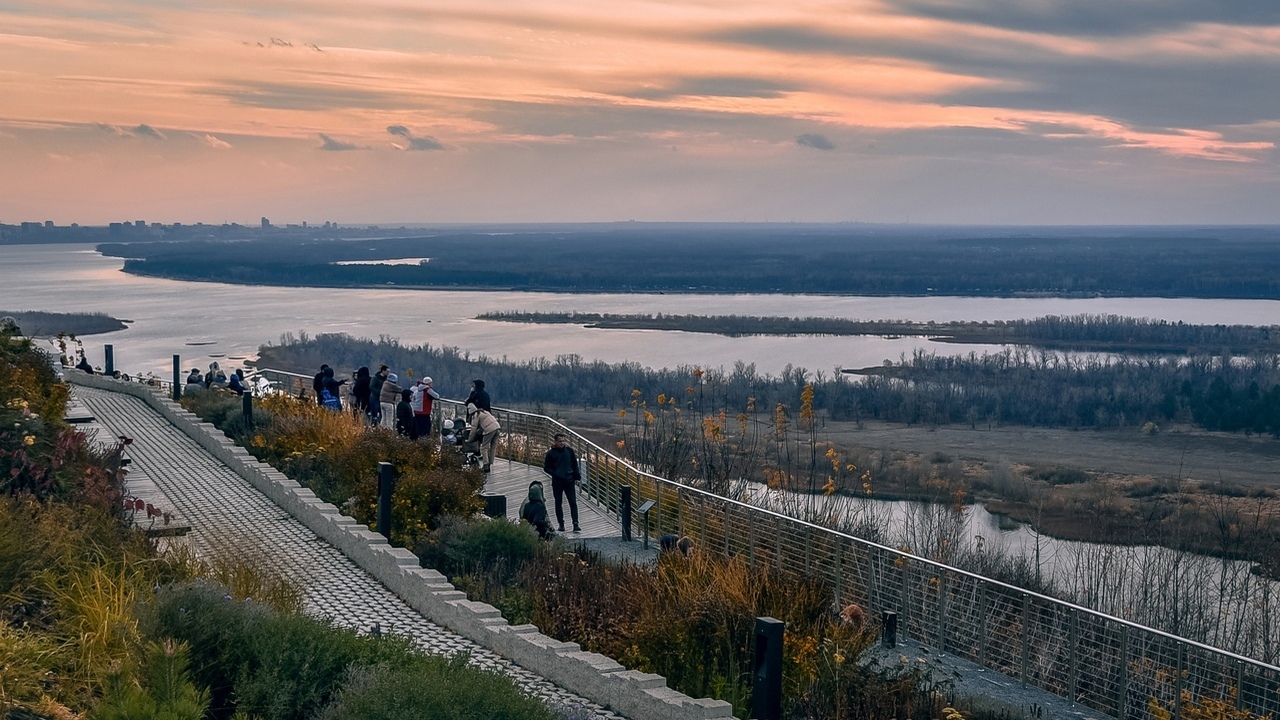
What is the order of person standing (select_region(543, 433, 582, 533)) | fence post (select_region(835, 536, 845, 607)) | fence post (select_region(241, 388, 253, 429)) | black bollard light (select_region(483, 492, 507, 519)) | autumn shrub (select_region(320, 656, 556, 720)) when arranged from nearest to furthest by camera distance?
1. autumn shrub (select_region(320, 656, 556, 720))
2. fence post (select_region(835, 536, 845, 607))
3. black bollard light (select_region(483, 492, 507, 519))
4. person standing (select_region(543, 433, 582, 533))
5. fence post (select_region(241, 388, 253, 429))

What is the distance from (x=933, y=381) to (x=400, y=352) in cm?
3298

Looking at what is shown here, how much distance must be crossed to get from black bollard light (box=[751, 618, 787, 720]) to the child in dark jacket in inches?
508

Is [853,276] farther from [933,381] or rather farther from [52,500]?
[52,500]

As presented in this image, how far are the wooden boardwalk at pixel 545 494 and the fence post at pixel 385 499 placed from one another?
325 cm

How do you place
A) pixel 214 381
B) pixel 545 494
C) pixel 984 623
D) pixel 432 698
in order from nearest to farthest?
pixel 432 698 → pixel 984 623 → pixel 545 494 → pixel 214 381

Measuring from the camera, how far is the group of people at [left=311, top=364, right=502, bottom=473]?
806 inches

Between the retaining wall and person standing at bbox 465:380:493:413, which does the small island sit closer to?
person standing at bbox 465:380:493:413

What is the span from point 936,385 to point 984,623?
62823mm

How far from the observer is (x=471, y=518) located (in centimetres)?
1574

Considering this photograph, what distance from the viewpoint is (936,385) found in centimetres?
7275

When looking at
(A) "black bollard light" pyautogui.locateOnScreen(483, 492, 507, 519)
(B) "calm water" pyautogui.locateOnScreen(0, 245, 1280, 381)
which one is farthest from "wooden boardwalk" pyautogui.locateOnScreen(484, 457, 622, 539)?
(B) "calm water" pyautogui.locateOnScreen(0, 245, 1280, 381)

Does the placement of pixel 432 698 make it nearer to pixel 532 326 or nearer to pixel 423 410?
pixel 423 410

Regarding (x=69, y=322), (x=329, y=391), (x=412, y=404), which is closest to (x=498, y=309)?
(x=69, y=322)

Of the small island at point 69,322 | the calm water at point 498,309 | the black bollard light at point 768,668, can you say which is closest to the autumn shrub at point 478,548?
the black bollard light at point 768,668
